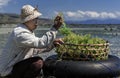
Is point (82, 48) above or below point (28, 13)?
below

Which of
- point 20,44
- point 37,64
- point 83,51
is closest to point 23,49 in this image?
point 20,44

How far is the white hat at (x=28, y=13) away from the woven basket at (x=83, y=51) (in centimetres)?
141

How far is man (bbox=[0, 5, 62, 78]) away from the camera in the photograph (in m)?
8.57

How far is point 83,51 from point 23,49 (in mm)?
1685

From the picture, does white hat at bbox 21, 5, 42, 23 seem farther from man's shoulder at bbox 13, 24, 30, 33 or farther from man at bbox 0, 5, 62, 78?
man's shoulder at bbox 13, 24, 30, 33

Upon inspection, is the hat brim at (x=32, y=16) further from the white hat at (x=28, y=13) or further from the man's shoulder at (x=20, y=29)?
the man's shoulder at (x=20, y=29)

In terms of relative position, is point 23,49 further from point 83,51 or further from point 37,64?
point 83,51

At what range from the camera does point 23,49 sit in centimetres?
877

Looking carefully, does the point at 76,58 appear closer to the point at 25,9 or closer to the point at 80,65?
the point at 80,65

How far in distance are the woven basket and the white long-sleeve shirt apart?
3.84ft

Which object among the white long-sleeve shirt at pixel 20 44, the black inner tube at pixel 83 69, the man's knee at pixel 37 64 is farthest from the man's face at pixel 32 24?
the black inner tube at pixel 83 69

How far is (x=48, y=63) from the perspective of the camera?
10008 millimetres

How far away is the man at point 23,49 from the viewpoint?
8.57 meters

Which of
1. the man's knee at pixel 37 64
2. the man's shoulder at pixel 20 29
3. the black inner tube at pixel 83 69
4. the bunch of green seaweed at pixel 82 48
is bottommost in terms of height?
the black inner tube at pixel 83 69
